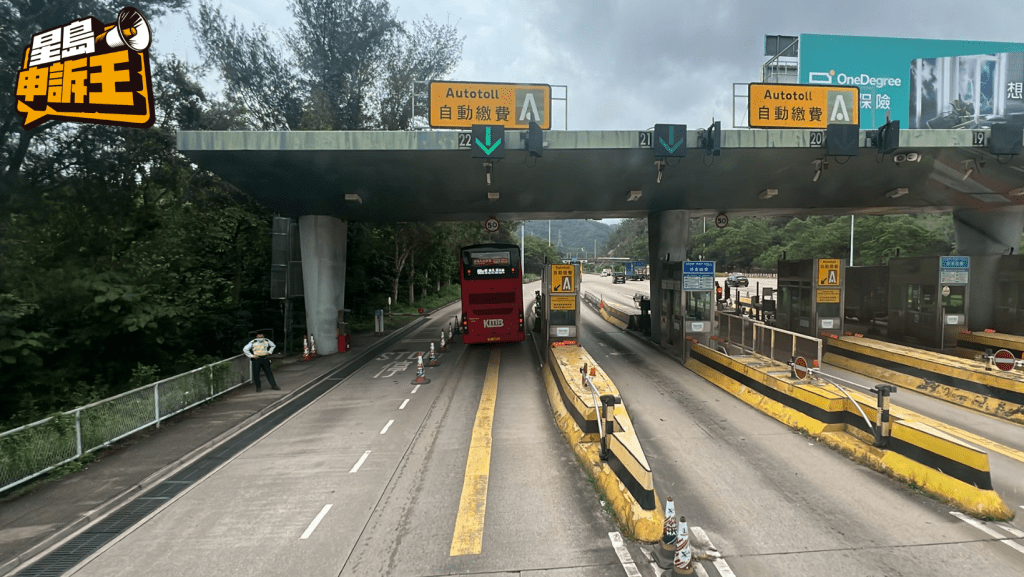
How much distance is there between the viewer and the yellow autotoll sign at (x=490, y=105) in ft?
49.6

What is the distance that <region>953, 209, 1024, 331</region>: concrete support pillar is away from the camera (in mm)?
20484

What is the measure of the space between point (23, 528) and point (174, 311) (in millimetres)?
7350

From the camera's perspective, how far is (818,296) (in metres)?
A: 18.1

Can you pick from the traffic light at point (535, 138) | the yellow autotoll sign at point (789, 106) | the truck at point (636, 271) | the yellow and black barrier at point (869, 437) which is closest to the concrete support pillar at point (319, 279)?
the traffic light at point (535, 138)

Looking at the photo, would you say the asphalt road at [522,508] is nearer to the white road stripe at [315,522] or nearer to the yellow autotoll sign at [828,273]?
the white road stripe at [315,522]

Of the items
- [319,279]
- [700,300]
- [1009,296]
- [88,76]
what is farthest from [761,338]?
[88,76]

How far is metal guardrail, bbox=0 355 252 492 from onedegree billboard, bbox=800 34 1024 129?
22.5m

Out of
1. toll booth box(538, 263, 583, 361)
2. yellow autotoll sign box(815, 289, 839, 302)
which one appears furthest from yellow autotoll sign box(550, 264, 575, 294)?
yellow autotoll sign box(815, 289, 839, 302)

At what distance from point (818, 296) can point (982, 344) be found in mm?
5041

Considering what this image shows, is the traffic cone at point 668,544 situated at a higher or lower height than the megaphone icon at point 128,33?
lower

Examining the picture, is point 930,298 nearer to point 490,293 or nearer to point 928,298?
point 928,298

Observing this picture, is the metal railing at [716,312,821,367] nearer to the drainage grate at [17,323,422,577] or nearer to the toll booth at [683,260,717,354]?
the toll booth at [683,260,717,354]

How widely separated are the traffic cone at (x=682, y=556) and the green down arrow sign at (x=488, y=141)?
1032 cm

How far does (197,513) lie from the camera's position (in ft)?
24.2
